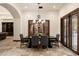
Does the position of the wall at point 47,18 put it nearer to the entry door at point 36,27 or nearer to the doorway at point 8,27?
the entry door at point 36,27

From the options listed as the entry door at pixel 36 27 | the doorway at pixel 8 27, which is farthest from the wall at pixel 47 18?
the doorway at pixel 8 27

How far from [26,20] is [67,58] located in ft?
38.0

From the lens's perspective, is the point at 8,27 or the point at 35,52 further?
the point at 8,27

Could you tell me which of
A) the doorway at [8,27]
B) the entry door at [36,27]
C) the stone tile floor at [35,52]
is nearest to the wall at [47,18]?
the entry door at [36,27]

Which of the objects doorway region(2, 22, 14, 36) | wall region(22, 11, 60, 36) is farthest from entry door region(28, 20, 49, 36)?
doorway region(2, 22, 14, 36)

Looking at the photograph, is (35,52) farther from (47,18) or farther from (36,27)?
(47,18)

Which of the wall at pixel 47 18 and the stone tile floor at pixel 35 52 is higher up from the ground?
the wall at pixel 47 18

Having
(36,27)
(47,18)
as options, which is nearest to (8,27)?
(36,27)

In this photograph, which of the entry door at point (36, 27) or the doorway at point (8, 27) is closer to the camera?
the entry door at point (36, 27)

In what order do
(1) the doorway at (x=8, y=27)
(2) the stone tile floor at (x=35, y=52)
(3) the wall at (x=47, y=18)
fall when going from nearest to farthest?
1. (2) the stone tile floor at (x=35, y=52)
2. (3) the wall at (x=47, y=18)
3. (1) the doorway at (x=8, y=27)

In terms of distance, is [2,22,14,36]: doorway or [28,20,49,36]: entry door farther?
[2,22,14,36]: doorway

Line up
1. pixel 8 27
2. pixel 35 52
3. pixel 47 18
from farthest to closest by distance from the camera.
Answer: pixel 8 27
pixel 47 18
pixel 35 52

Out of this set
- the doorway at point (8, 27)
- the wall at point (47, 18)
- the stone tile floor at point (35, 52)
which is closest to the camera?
the stone tile floor at point (35, 52)

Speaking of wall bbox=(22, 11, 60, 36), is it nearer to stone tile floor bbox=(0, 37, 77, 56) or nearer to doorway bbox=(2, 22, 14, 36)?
stone tile floor bbox=(0, 37, 77, 56)
